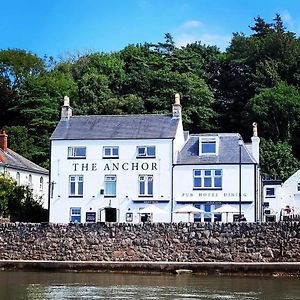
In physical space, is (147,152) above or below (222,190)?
above

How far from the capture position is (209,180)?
4466 cm

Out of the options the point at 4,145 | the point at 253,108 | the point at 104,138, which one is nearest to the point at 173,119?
the point at 104,138

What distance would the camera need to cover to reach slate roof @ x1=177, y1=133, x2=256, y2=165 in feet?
146

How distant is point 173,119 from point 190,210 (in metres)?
7.17

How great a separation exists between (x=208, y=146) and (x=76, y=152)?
8245mm

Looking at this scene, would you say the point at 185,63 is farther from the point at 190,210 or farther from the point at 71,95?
the point at 190,210

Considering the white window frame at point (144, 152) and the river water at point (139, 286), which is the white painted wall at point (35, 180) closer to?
the white window frame at point (144, 152)

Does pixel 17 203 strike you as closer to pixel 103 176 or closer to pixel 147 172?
pixel 103 176

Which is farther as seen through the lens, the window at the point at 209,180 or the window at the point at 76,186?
the window at the point at 76,186

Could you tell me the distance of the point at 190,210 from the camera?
4197cm

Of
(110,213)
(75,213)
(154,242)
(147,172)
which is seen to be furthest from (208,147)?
(154,242)

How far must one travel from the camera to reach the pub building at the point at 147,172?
146ft

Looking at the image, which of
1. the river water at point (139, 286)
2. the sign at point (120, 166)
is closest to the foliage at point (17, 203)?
the sign at point (120, 166)

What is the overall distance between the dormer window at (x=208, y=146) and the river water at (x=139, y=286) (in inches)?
489
